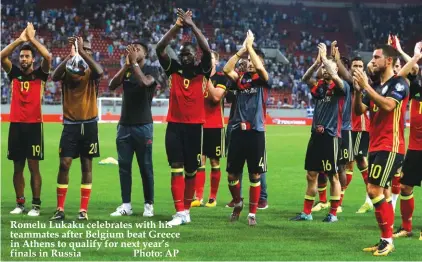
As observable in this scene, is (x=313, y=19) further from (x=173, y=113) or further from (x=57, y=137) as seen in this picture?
(x=173, y=113)

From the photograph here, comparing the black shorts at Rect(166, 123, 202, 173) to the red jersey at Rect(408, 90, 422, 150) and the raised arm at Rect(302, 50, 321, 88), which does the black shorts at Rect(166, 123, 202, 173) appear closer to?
the raised arm at Rect(302, 50, 321, 88)

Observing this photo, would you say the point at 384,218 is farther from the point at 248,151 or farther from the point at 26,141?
the point at 26,141

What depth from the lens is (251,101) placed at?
11086mm

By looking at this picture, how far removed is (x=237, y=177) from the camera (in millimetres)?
11359

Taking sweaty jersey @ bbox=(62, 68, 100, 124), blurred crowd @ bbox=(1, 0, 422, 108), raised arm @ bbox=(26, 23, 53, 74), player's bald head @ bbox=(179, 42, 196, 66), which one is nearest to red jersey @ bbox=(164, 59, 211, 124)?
player's bald head @ bbox=(179, 42, 196, 66)

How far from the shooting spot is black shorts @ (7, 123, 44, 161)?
11.4m

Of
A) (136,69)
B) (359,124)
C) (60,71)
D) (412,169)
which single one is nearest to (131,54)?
(136,69)

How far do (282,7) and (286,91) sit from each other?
12448 millimetres

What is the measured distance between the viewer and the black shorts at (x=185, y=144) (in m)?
10.8

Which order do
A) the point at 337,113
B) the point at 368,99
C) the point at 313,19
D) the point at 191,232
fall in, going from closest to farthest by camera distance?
the point at 368,99 → the point at 191,232 → the point at 337,113 → the point at 313,19

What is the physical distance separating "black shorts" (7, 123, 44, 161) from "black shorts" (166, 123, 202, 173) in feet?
6.97

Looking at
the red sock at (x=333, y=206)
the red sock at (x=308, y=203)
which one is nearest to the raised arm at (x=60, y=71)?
the red sock at (x=308, y=203)

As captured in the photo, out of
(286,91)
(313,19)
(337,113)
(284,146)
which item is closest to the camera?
(337,113)

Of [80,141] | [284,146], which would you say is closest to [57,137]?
[284,146]
